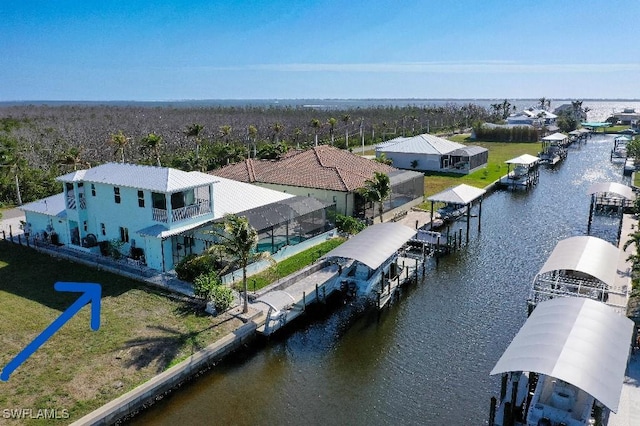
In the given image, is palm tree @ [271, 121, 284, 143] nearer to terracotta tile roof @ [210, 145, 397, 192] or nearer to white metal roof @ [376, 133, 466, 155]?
white metal roof @ [376, 133, 466, 155]

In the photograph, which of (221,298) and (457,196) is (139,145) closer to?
(457,196)

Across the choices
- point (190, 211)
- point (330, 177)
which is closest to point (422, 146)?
point (330, 177)

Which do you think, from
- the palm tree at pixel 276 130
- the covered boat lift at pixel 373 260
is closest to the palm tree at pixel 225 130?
the palm tree at pixel 276 130

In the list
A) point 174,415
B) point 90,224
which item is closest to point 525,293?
point 174,415

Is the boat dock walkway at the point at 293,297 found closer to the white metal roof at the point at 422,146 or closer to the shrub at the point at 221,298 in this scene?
the shrub at the point at 221,298

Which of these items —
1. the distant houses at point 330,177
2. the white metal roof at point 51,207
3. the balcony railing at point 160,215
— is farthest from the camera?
the distant houses at point 330,177

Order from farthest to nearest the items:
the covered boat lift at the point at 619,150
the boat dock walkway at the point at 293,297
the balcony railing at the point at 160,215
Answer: the covered boat lift at the point at 619,150 < the balcony railing at the point at 160,215 < the boat dock walkway at the point at 293,297

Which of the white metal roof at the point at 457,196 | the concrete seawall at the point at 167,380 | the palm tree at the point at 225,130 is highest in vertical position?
the palm tree at the point at 225,130

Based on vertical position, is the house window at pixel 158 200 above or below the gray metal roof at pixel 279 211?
above

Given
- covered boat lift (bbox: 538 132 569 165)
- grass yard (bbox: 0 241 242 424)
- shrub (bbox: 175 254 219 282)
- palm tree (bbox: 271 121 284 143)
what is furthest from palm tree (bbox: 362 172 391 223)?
covered boat lift (bbox: 538 132 569 165)
